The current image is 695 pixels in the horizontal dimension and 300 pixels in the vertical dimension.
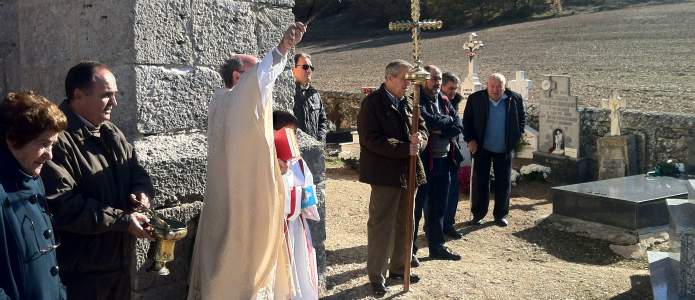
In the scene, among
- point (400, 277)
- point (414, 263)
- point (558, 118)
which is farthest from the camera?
point (558, 118)

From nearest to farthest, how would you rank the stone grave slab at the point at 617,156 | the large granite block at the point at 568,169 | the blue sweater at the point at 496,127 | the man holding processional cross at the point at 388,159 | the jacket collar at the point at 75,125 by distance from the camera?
the jacket collar at the point at 75,125
the man holding processional cross at the point at 388,159
the blue sweater at the point at 496,127
the stone grave slab at the point at 617,156
the large granite block at the point at 568,169

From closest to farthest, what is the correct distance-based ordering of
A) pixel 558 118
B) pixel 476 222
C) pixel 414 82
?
1. pixel 414 82
2. pixel 476 222
3. pixel 558 118

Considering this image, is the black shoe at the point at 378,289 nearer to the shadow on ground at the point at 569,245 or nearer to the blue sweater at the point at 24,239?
the shadow on ground at the point at 569,245

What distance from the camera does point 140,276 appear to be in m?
3.50

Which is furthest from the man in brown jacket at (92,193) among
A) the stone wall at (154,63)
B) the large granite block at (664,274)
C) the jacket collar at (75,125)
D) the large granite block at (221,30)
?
the large granite block at (664,274)

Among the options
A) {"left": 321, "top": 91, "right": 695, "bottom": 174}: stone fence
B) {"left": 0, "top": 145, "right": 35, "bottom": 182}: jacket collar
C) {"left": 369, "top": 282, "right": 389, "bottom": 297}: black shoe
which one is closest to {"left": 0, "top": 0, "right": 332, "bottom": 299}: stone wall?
{"left": 0, "top": 145, "right": 35, "bottom": 182}: jacket collar

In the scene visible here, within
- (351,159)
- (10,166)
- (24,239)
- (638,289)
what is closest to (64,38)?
(10,166)

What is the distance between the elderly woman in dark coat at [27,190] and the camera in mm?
2354

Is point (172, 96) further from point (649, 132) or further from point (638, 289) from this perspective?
point (649, 132)

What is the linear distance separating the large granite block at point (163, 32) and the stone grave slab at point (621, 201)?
16.8 ft

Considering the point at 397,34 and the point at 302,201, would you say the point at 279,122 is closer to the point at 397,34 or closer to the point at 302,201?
the point at 302,201

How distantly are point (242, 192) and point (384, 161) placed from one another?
1767mm

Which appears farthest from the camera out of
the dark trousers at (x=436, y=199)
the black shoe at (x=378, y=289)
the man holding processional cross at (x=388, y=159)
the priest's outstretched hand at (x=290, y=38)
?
the dark trousers at (x=436, y=199)

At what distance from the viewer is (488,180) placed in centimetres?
780
